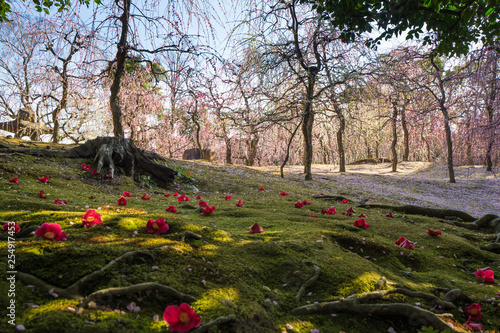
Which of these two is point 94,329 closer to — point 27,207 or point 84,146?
point 27,207

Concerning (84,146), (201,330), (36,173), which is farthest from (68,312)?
(84,146)

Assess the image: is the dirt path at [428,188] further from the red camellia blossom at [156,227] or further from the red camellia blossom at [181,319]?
the red camellia blossom at [181,319]

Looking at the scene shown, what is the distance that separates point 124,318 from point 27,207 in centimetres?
253

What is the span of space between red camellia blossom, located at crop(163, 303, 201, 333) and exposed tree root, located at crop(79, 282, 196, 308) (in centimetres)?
29

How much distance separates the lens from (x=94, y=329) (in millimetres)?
1243

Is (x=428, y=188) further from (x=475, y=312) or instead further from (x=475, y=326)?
(x=475, y=326)

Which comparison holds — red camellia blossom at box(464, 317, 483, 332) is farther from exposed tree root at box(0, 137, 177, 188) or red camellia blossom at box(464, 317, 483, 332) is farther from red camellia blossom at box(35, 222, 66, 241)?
exposed tree root at box(0, 137, 177, 188)

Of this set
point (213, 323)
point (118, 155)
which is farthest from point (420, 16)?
point (118, 155)

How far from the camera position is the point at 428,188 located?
15.5 m

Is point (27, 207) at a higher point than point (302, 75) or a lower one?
lower

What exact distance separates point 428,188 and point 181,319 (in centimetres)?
1742

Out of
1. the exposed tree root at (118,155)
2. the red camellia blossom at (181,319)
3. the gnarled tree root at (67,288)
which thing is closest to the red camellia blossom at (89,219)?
the gnarled tree root at (67,288)

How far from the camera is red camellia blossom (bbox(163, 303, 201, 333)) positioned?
1321 millimetres

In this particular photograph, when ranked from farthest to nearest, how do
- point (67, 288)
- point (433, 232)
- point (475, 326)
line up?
point (433, 232)
point (475, 326)
point (67, 288)
